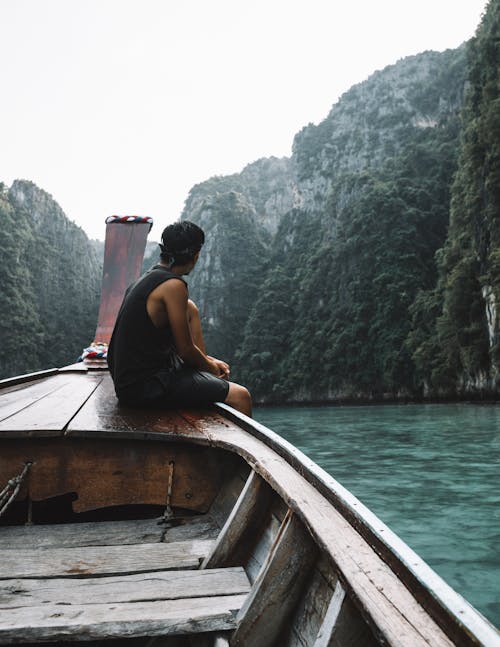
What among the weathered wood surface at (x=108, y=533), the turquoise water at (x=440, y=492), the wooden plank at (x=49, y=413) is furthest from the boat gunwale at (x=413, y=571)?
the turquoise water at (x=440, y=492)

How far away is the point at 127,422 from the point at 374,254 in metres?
32.8

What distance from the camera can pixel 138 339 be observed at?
2041 mm

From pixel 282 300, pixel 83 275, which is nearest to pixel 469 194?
pixel 282 300

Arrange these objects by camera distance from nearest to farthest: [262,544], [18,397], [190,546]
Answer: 1. [262,544]
2. [190,546]
3. [18,397]

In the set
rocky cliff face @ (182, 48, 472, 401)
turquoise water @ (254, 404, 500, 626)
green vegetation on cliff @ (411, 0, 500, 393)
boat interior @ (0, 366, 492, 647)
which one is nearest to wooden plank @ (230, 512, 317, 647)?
boat interior @ (0, 366, 492, 647)

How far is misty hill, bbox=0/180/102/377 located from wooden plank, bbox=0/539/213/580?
41.3 metres

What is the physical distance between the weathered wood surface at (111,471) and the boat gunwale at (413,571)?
0.54 meters

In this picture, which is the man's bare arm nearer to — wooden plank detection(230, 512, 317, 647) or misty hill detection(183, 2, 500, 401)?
wooden plank detection(230, 512, 317, 647)

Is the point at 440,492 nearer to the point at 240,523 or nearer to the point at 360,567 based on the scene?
the point at 240,523

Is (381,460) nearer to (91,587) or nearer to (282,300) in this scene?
(91,587)

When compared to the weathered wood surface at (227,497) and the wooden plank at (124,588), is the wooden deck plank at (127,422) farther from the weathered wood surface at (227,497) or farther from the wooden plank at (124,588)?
the wooden plank at (124,588)

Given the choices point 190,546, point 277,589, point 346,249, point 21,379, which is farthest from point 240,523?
point 346,249

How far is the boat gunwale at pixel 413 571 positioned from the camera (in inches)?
23.7

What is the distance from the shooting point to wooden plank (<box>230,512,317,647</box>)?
3.11ft
